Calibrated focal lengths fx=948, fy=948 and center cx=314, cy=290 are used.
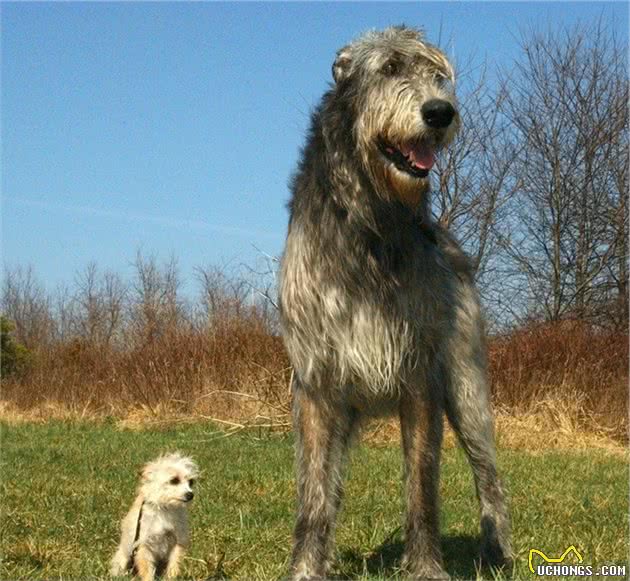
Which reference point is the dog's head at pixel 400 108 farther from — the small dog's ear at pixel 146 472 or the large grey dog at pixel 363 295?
the small dog's ear at pixel 146 472

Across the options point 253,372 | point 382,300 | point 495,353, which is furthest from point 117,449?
point 382,300

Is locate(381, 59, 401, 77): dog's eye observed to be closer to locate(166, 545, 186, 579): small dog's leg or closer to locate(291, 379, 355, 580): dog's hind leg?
locate(291, 379, 355, 580): dog's hind leg

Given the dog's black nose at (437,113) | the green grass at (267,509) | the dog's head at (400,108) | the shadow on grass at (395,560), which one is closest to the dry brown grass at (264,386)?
the green grass at (267,509)

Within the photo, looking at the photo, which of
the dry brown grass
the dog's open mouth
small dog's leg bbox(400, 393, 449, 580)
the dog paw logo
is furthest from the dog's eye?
the dry brown grass

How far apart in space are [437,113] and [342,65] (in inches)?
27.7

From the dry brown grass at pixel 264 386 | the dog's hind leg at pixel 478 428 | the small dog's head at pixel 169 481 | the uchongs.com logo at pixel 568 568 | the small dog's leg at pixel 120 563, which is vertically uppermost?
the dry brown grass at pixel 264 386

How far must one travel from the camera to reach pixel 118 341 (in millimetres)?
18922

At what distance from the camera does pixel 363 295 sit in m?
4.23

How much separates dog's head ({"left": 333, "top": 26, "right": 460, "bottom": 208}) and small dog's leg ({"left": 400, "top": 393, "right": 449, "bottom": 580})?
1.01 meters

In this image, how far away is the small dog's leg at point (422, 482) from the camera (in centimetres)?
425

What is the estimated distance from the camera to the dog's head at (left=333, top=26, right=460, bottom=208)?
385cm

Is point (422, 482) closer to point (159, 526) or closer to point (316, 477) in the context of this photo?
point (316, 477)

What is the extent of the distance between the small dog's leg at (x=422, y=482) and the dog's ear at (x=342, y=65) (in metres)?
1.49

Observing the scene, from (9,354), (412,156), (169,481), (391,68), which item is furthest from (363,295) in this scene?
(9,354)
